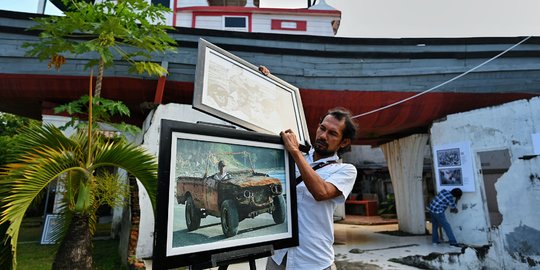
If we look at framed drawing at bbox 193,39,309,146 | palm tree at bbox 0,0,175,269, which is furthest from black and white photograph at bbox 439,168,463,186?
palm tree at bbox 0,0,175,269

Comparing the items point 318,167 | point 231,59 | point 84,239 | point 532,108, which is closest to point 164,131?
point 231,59

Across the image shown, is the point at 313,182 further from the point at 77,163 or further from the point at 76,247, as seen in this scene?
the point at 76,247

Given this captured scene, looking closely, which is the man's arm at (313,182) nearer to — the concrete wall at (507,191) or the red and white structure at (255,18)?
the concrete wall at (507,191)

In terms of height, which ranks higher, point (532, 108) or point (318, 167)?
point (532, 108)

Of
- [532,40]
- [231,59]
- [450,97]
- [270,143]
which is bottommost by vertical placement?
[270,143]

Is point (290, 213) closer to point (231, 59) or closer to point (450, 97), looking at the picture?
point (231, 59)

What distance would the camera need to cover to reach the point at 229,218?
54.0 inches

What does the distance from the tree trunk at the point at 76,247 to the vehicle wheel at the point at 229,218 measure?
2442mm

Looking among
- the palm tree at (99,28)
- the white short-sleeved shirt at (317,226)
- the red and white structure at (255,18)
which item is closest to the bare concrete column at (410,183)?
the red and white structure at (255,18)

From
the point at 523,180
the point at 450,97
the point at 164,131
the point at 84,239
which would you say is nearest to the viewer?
the point at 164,131

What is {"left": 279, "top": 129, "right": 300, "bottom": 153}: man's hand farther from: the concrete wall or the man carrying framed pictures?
the concrete wall

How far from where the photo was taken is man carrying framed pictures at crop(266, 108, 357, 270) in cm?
148

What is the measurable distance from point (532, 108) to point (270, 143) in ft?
19.5

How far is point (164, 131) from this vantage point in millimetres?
1206
